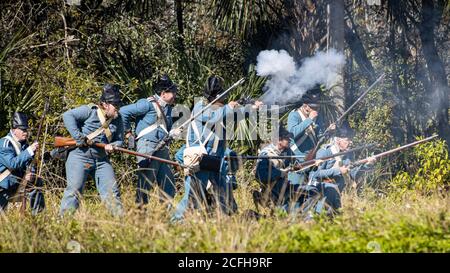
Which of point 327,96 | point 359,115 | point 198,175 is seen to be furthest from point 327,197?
point 359,115

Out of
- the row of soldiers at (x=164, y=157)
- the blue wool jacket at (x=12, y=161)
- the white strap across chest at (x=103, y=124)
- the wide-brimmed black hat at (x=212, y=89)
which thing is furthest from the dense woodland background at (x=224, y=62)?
the wide-brimmed black hat at (x=212, y=89)

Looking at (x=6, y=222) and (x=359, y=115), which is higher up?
(x=359, y=115)

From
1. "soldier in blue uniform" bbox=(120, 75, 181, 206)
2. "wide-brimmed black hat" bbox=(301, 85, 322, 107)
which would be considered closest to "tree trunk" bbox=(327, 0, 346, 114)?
"wide-brimmed black hat" bbox=(301, 85, 322, 107)

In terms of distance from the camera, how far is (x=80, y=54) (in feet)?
49.6

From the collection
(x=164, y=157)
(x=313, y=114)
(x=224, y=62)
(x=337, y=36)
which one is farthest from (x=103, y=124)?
(x=337, y=36)

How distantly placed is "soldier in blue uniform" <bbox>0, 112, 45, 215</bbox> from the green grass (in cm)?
159

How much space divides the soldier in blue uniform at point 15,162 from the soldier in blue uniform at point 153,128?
1.13 metres

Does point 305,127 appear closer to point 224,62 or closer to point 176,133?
point 176,133

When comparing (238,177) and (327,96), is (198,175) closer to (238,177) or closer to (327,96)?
(238,177)

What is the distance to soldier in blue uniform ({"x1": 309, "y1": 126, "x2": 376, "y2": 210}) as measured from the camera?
35.9ft

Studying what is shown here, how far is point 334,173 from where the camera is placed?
11.2m

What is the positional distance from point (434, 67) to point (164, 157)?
6469 millimetres
